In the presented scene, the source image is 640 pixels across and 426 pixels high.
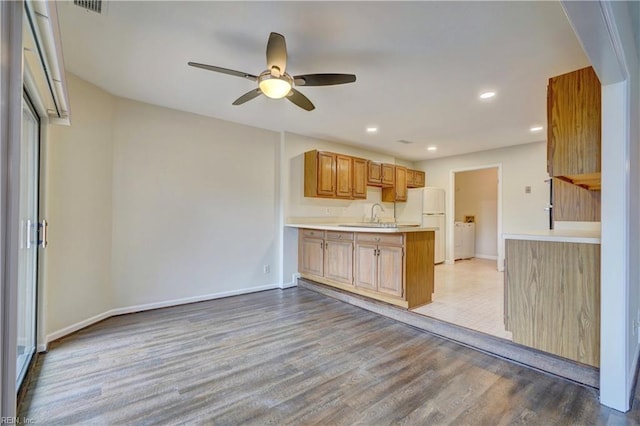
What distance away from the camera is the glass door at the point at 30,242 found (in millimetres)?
2256

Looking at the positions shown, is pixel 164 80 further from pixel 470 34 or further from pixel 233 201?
pixel 470 34

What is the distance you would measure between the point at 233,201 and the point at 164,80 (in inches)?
69.9

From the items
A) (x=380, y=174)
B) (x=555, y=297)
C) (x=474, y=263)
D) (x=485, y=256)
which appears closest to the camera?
(x=555, y=297)

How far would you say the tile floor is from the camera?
2815 millimetres

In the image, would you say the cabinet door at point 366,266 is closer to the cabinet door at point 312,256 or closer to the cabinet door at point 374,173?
the cabinet door at point 312,256

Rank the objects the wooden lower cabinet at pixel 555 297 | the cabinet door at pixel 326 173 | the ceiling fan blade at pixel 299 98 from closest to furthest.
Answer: the wooden lower cabinet at pixel 555 297 → the ceiling fan blade at pixel 299 98 → the cabinet door at pixel 326 173

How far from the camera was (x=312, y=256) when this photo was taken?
15.0 ft

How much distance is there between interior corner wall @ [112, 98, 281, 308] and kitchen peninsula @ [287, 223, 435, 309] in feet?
3.38

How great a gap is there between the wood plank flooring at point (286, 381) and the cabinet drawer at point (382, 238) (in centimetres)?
91

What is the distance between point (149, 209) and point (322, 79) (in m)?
2.67

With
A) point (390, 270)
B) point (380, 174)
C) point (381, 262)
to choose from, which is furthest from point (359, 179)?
point (390, 270)

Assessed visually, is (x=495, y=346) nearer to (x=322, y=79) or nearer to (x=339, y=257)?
(x=339, y=257)

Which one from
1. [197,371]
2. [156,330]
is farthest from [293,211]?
[197,371]

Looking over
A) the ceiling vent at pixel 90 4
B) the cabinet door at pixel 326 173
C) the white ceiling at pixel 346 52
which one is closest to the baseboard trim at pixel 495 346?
the cabinet door at pixel 326 173
